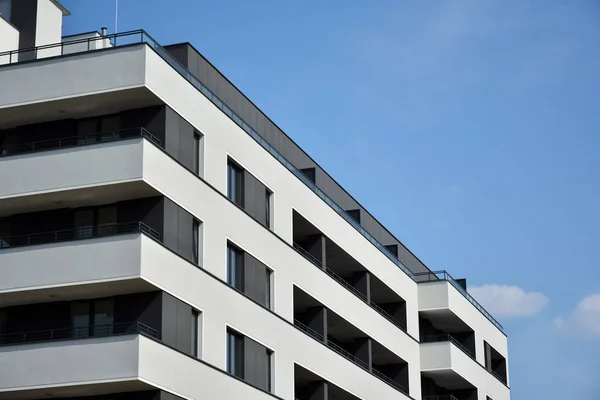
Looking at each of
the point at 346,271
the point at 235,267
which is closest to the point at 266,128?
the point at 235,267

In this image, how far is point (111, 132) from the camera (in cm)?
4859

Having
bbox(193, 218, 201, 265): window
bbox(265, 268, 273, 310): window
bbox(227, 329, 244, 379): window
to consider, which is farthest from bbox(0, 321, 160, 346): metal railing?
bbox(265, 268, 273, 310): window

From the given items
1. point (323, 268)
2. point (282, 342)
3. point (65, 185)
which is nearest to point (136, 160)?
point (65, 185)

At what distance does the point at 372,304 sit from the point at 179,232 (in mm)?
23614

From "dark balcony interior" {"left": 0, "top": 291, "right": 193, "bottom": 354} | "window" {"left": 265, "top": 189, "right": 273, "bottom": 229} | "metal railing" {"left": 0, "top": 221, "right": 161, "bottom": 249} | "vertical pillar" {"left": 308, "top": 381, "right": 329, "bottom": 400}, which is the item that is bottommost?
"vertical pillar" {"left": 308, "top": 381, "right": 329, "bottom": 400}

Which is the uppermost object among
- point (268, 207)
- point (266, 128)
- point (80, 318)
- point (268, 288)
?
point (266, 128)

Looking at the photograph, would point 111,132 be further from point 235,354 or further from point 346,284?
point 346,284

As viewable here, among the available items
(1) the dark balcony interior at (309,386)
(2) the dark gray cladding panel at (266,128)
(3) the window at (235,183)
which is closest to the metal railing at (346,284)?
(2) the dark gray cladding panel at (266,128)

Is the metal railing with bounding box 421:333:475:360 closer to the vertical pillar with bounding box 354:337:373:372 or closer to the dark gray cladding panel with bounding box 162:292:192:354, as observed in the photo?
the vertical pillar with bounding box 354:337:373:372

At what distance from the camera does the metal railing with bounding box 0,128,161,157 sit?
48156 millimetres

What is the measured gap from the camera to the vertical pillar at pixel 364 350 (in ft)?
215

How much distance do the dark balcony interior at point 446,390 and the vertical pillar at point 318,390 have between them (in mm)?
17031

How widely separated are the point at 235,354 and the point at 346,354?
48.4ft

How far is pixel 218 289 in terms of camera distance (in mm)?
50156
